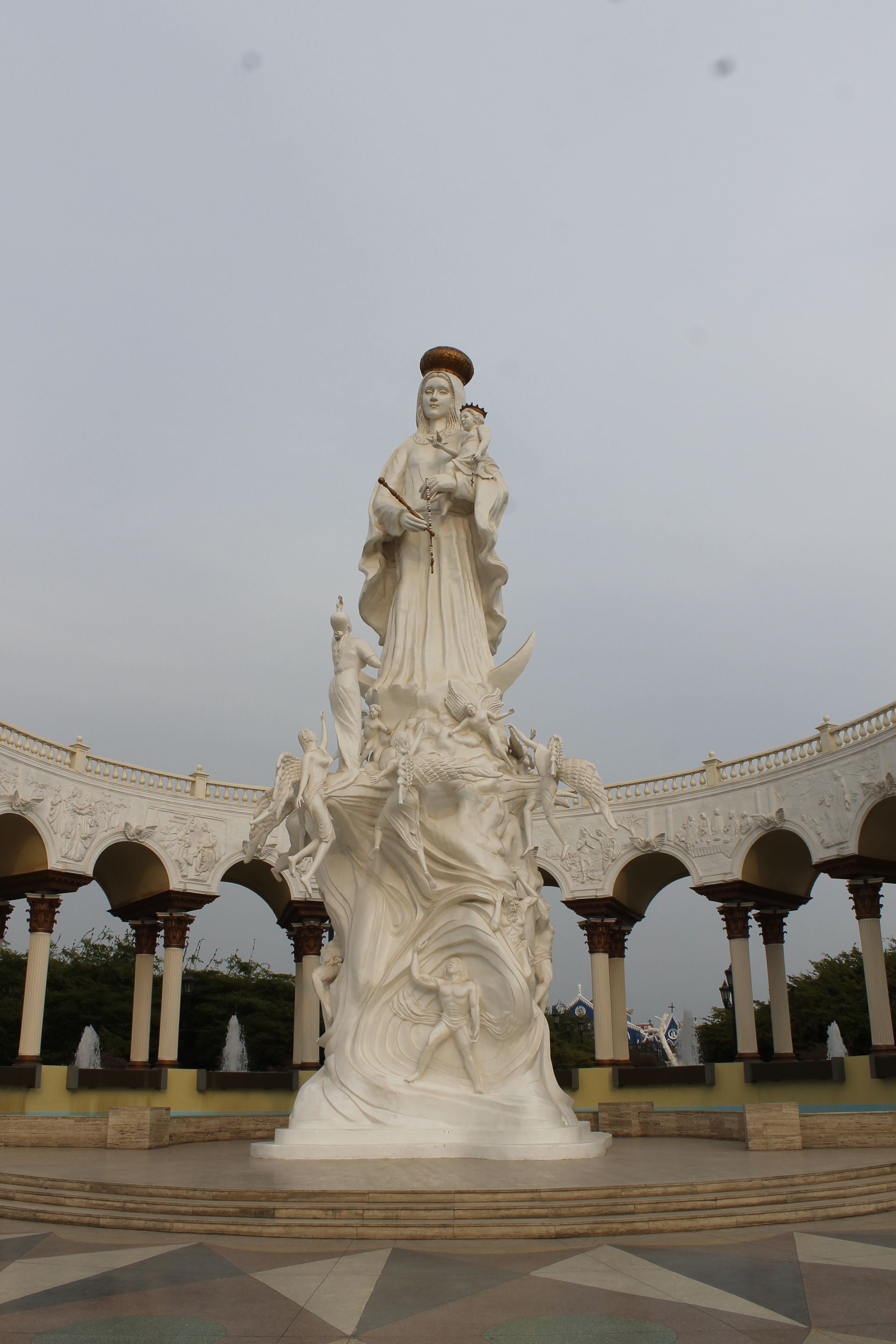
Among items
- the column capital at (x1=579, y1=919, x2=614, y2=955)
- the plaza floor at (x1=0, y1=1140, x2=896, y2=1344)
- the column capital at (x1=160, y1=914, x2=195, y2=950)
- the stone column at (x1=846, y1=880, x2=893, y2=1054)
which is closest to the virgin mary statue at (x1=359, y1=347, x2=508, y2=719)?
the plaza floor at (x1=0, y1=1140, x2=896, y2=1344)

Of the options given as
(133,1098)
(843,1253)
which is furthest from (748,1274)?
(133,1098)

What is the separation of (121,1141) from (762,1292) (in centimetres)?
890

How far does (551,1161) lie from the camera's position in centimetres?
785

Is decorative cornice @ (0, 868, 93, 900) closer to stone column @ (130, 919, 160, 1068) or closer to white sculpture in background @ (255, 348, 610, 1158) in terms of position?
stone column @ (130, 919, 160, 1068)

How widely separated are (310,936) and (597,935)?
6016 millimetres

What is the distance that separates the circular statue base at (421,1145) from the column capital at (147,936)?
13.5 metres

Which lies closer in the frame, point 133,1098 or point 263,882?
point 133,1098

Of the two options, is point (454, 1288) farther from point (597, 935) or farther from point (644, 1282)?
point (597, 935)

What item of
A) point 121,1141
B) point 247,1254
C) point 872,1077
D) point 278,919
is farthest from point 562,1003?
point 247,1254

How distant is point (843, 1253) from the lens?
485cm

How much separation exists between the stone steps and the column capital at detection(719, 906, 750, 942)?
14.1 m

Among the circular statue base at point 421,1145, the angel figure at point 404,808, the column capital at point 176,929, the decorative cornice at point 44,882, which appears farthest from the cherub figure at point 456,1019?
the column capital at point 176,929

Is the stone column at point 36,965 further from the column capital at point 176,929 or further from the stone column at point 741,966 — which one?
the stone column at point 741,966

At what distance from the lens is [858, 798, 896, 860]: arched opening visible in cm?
1812
